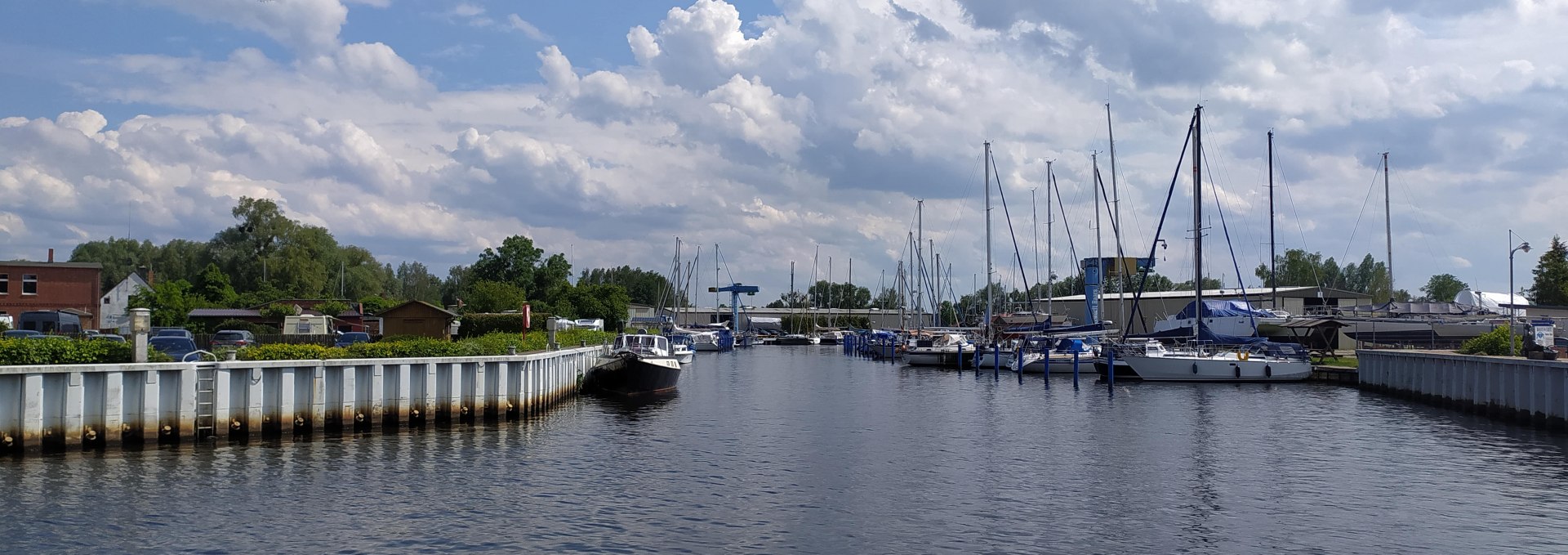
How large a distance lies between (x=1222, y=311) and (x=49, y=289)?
268 ft

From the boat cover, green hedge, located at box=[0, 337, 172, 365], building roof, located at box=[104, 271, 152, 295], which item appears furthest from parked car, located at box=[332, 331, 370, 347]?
building roof, located at box=[104, 271, 152, 295]

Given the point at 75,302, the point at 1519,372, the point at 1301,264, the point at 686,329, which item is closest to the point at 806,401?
the point at 1519,372

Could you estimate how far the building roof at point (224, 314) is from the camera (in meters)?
90.2

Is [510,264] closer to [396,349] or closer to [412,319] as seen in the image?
[412,319]

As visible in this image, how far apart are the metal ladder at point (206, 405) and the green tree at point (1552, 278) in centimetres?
10488

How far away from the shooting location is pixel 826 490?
89.5 ft

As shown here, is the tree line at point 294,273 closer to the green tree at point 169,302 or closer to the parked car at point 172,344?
the green tree at point 169,302

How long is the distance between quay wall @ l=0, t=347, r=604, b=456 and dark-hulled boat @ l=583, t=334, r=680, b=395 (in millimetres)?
13613

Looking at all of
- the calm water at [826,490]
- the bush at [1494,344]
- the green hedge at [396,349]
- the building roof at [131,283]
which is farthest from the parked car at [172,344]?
the building roof at [131,283]

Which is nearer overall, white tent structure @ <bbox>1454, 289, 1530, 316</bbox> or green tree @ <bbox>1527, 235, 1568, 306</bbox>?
white tent structure @ <bbox>1454, 289, 1530, 316</bbox>

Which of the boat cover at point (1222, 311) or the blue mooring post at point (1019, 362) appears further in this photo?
the boat cover at point (1222, 311)

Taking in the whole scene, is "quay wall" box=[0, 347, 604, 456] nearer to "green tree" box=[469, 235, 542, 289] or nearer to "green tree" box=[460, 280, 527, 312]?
"green tree" box=[460, 280, 527, 312]

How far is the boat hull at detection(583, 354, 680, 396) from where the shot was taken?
5597 centimetres

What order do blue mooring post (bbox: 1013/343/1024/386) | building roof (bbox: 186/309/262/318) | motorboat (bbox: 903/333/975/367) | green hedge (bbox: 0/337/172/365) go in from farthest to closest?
motorboat (bbox: 903/333/975/367) < building roof (bbox: 186/309/262/318) < blue mooring post (bbox: 1013/343/1024/386) < green hedge (bbox: 0/337/172/365)
